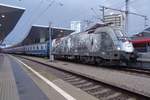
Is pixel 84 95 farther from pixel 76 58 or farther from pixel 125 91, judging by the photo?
pixel 76 58

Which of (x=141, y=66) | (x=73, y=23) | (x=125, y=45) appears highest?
(x=73, y=23)

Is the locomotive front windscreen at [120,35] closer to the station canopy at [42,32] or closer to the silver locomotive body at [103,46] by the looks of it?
the silver locomotive body at [103,46]

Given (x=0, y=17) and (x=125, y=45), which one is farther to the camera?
(x=0, y=17)

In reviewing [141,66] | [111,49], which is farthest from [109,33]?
[141,66]

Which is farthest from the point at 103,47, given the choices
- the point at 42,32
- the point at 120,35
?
the point at 42,32

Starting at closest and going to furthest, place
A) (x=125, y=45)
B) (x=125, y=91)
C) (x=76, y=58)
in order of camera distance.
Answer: (x=125, y=91)
(x=125, y=45)
(x=76, y=58)

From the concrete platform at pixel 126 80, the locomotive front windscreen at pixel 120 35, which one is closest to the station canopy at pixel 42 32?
the locomotive front windscreen at pixel 120 35

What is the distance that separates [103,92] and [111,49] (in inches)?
505

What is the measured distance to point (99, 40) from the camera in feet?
87.4

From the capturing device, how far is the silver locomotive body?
23.6 meters

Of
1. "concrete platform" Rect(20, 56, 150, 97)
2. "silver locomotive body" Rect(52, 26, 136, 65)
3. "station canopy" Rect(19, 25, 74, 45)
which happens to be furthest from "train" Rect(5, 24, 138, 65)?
"station canopy" Rect(19, 25, 74, 45)

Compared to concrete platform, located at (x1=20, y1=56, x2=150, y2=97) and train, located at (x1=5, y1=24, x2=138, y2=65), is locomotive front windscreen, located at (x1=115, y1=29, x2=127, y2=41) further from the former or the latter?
concrete platform, located at (x1=20, y1=56, x2=150, y2=97)

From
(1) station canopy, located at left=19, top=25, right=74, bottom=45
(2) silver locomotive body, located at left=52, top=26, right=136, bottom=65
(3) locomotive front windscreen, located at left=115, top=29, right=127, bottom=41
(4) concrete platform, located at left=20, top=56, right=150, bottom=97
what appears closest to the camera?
(4) concrete platform, located at left=20, top=56, right=150, bottom=97

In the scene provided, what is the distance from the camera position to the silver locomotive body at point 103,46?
23.6 metres
